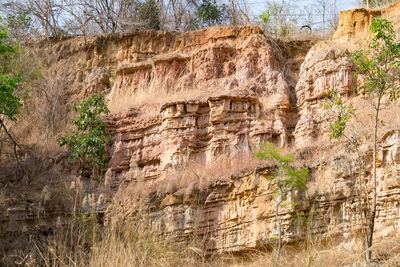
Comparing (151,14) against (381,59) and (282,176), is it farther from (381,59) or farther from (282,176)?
(381,59)

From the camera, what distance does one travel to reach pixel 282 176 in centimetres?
955

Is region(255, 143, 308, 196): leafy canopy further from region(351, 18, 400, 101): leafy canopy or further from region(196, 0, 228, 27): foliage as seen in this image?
region(196, 0, 228, 27): foliage

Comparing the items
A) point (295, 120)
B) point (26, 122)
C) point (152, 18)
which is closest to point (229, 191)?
point (295, 120)

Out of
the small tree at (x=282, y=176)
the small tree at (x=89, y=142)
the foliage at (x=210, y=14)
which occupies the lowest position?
the small tree at (x=282, y=176)

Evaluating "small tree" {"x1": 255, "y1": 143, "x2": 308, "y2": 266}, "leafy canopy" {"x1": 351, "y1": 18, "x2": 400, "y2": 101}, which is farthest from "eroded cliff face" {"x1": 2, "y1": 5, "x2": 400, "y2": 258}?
"leafy canopy" {"x1": 351, "y1": 18, "x2": 400, "y2": 101}

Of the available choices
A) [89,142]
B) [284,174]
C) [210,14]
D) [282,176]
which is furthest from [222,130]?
[210,14]

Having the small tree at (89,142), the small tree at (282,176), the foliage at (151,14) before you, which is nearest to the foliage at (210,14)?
the foliage at (151,14)

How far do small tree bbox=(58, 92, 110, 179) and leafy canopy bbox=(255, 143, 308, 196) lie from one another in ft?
19.9

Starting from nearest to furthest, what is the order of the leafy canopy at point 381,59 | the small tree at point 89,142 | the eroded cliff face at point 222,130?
the leafy canopy at point 381,59 < the eroded cliff face at point 222,130 < the small tree at point 89,142

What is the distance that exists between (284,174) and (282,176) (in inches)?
16.9

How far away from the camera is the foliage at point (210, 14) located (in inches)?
895

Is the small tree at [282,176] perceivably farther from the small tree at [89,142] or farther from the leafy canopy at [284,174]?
the small tree at [89,142]

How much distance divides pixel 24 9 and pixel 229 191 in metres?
16.2

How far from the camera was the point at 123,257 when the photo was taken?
305 inches
